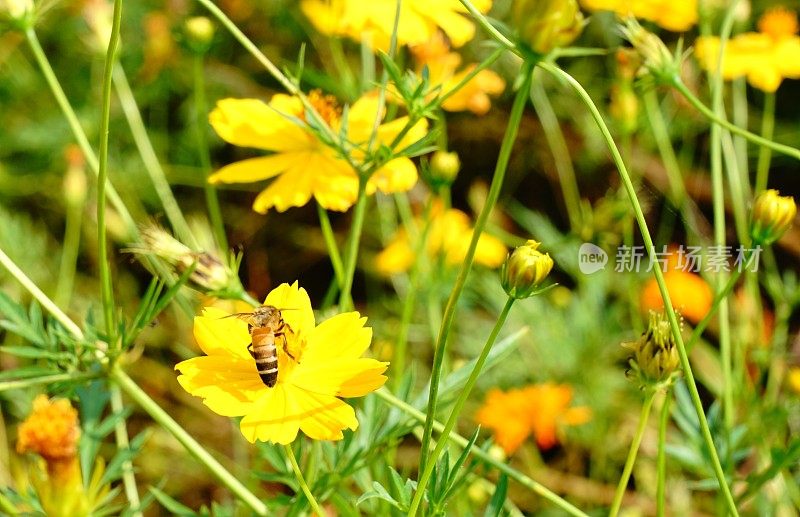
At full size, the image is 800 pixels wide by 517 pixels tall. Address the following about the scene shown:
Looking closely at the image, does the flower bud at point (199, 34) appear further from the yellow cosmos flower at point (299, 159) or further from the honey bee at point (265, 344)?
the honey bee at point (265, 344)

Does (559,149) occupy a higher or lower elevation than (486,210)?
lower

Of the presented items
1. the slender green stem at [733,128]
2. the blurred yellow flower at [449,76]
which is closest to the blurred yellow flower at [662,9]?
the blurred yellow flower at [449,76]

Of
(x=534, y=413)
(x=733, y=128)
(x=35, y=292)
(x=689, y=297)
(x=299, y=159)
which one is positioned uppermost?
(x=733, y=128)

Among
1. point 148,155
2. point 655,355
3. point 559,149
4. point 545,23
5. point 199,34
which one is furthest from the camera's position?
point 559,149

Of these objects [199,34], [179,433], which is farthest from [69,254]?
[179,433]

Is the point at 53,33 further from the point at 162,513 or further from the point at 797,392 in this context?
the point at 797,392

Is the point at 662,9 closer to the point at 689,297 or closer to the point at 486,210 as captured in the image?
the point at 689,297

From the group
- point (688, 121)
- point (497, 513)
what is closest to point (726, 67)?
point (688, 121)

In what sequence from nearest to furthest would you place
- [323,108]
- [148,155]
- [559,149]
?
[323,108]
[148,155]
[559,149]
